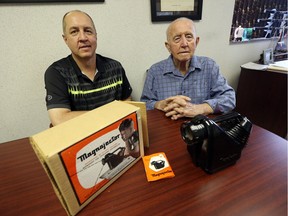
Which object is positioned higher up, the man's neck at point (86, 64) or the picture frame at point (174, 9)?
the picture frame at point (174, 9)

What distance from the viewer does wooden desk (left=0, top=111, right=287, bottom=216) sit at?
472 mm

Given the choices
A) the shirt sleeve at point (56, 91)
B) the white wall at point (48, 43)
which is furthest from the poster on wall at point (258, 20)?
the shirt sleeve at point (56, 91)

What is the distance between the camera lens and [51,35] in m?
1.26

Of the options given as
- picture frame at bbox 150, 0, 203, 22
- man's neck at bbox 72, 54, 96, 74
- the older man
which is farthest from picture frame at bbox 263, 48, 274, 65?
man's neck at bbox 72, 54, 96, 74

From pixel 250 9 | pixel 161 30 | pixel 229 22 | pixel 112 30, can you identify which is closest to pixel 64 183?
pixel 112 30

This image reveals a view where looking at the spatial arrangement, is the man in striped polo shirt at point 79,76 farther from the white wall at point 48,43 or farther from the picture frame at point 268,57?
the picture frame at point 268,57

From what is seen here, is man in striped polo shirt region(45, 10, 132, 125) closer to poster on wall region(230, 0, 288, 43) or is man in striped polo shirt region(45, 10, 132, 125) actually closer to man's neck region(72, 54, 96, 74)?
man's neck region(72, 54, 96, 74)

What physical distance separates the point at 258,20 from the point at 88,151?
247cm

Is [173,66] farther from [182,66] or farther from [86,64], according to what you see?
[86,64]

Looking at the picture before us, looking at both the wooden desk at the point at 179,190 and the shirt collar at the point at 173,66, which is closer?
the wooden desk at the point at 179,190

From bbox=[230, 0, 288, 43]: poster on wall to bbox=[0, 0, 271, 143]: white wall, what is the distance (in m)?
0.20

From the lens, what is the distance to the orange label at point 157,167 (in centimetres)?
57

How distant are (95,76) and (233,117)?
919 mm

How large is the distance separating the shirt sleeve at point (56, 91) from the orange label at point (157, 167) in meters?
0.67
